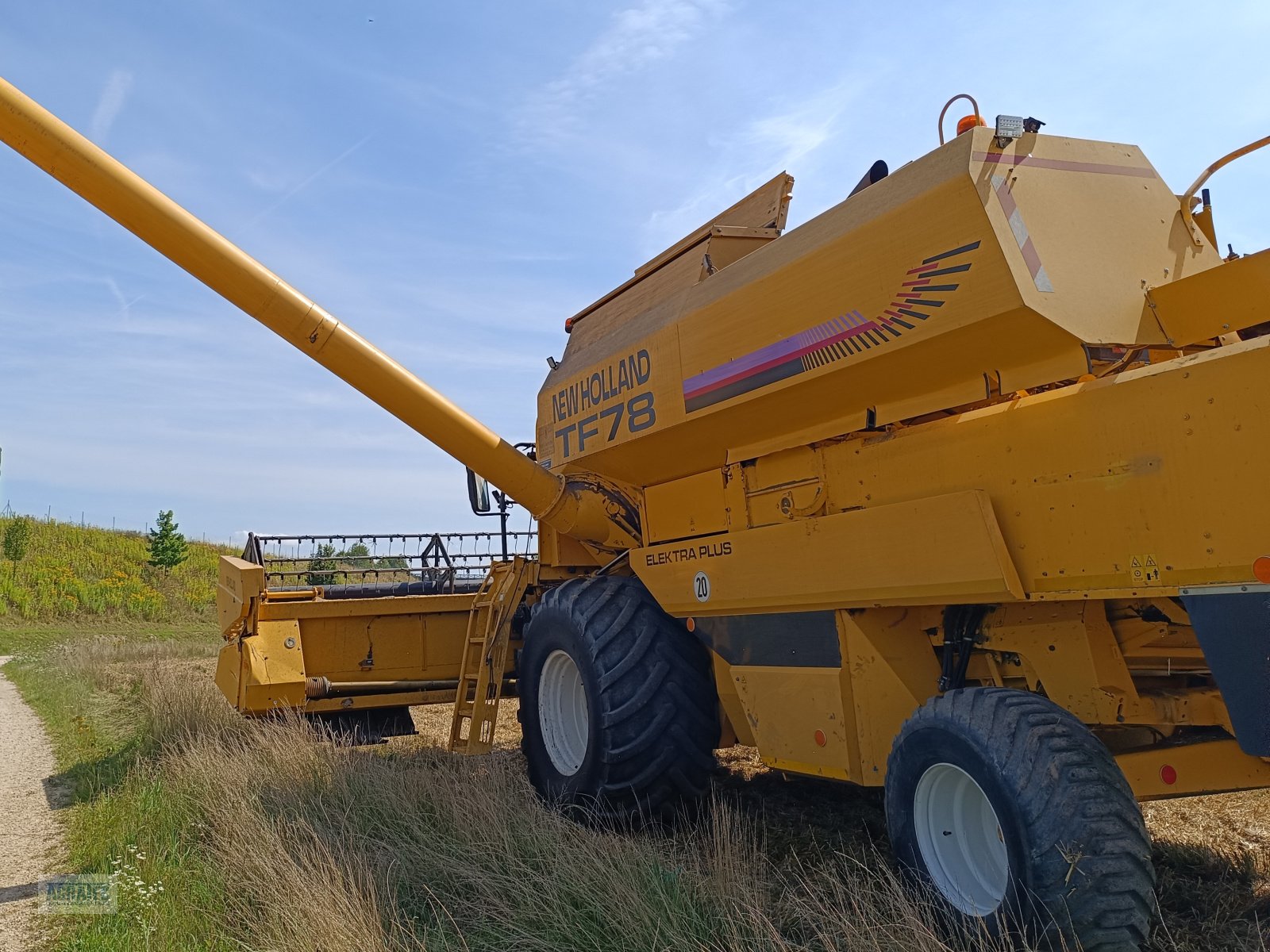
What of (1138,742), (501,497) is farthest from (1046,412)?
(501,497)

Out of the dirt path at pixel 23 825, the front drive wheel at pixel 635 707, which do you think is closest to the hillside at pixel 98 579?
the dirt path at pixel 23 825

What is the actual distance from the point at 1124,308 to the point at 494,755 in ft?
17.9

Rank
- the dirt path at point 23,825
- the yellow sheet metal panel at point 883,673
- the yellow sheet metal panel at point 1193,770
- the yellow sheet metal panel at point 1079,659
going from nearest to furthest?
the yellow sheet metal panel at point 1193,770 < the yellow sheet metal panel at point 1079,659 < the yellow sheet metal panel at point 883,673 < the dirt path at point 23,825

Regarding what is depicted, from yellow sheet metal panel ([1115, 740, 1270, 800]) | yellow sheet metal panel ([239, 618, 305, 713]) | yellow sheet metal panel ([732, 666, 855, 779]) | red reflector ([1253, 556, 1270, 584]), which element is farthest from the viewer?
yellow sheet metal panel ([239, 618, 305, 713])

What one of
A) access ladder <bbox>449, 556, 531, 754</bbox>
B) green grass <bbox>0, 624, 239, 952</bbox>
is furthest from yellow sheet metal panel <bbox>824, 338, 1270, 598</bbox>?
access ladder <bbox>449, 556, 531, 754</bbox>

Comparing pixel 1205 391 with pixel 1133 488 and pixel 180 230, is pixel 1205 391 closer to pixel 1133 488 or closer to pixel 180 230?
pixel 1133 488

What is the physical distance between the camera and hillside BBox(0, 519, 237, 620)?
27203 mm

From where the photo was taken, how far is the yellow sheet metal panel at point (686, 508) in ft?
17.1

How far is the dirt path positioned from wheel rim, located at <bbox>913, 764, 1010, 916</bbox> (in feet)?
Result: 12.3

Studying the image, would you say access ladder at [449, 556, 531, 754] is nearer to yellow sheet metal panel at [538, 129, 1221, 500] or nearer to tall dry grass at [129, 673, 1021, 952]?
tall dry grass at [129, 673, 1021, 952]

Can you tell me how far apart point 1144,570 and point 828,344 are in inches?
62.9

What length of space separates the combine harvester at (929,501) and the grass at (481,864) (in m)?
0.40

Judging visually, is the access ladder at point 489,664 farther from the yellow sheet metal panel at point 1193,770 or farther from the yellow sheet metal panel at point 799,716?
the yellow sheet metal panel at point 1193,770

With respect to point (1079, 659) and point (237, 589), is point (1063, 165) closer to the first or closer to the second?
point (1079, 659)
